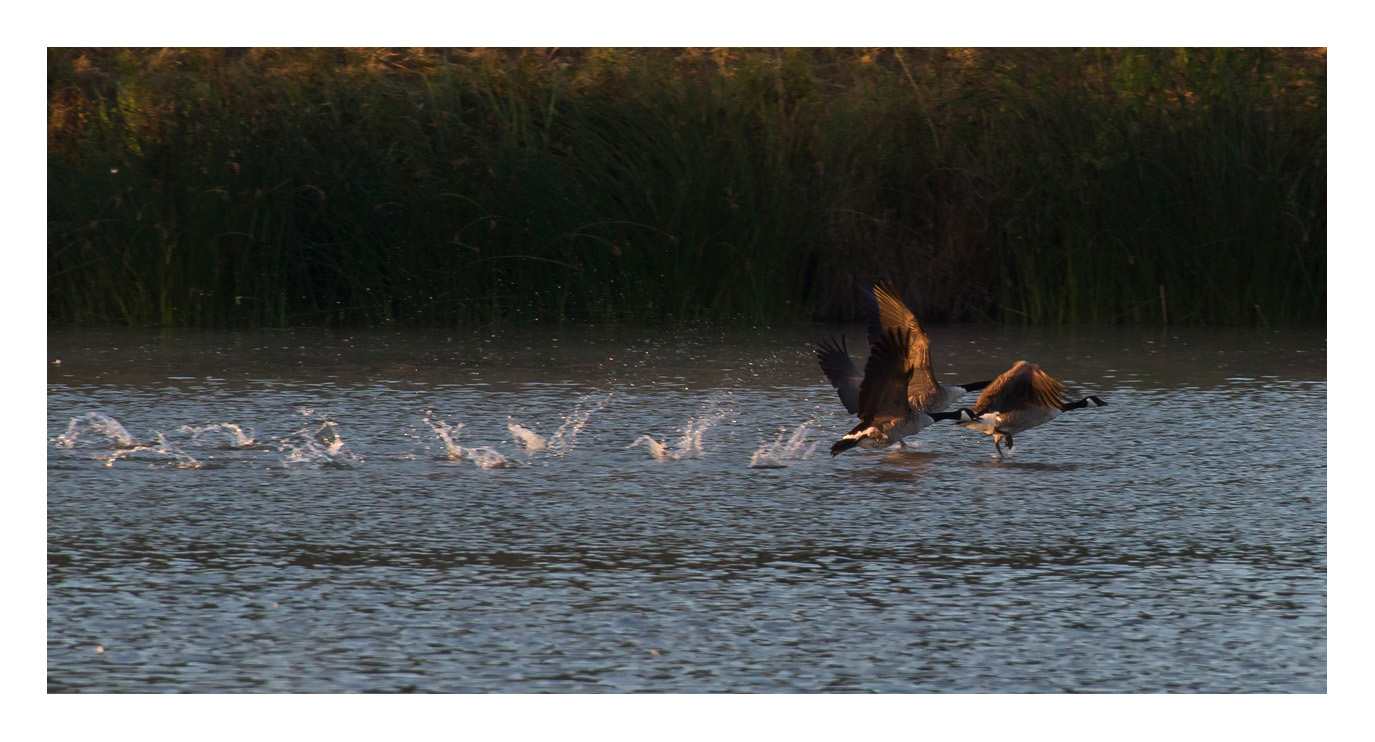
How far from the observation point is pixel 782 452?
8.32 meters

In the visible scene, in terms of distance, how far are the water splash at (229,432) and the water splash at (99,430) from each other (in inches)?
10.8

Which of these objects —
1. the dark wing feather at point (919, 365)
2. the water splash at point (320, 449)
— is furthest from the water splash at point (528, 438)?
the dark wing feather at point (919, 365)

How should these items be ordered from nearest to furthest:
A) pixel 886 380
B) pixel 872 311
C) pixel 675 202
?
1. pixel 886 380
2. pixel 872 311
3. pixel 675 202

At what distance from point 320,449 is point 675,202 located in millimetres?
6048

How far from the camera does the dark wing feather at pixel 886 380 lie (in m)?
7.66

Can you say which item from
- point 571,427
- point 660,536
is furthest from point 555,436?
point 660,536

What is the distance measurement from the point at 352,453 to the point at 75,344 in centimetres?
507

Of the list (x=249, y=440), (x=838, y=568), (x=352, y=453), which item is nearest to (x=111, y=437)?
(x=249, y=440)

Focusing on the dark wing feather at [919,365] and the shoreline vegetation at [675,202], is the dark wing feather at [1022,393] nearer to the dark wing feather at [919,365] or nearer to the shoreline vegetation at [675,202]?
the dark wing feather at [919,365]

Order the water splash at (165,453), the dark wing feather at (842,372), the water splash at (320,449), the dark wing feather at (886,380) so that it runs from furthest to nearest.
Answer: the dark wing feather at (842,372)
the water splash at (320,449)
the water splash at (165,453)
the dark wing feather at (886,380)

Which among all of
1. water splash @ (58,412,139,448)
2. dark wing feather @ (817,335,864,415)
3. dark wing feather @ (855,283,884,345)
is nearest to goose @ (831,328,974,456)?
dark wing feather @ (817,335,864,415)

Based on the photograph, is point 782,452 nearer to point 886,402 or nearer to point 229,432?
point 886,402

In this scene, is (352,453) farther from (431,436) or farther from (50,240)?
(50,240)

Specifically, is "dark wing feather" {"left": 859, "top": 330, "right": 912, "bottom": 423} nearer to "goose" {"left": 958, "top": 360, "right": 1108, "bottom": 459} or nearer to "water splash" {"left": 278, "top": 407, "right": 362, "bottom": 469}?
"goose" {"left": 958, "top": 360, "right": 1108, "bottom": 459}
